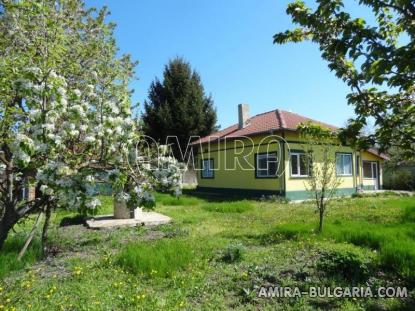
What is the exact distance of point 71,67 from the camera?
541 cm

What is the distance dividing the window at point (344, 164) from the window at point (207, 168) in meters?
8.32

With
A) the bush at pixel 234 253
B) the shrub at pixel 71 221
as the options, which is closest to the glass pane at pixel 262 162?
the shrub at pixel 71 221

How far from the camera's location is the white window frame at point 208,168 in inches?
906

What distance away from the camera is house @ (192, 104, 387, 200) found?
16.8 metres

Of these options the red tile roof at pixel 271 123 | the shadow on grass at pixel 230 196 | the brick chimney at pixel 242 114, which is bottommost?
the shadow on grass at pixel 230 196

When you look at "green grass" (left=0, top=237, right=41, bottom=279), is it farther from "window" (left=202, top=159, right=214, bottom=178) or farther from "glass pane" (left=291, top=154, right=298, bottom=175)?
"window" (left=202, top=159, right=214, bottom=178)

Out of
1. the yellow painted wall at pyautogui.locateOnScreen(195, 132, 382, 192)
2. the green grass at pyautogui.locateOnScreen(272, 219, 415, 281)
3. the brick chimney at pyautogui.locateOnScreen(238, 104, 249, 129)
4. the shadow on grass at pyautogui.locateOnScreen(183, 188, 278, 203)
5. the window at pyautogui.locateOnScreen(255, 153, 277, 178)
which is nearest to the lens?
the green grass at pyautogui.locateOnScreen(272, 219, 415, 281)

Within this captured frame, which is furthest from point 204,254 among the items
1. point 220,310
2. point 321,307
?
point 321,307

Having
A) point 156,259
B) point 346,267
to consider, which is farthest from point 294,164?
point 156,259

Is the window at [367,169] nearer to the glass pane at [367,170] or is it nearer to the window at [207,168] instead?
the glass pane at [367,170]

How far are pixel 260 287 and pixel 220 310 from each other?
2.53ft

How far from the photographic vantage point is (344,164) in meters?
19.9

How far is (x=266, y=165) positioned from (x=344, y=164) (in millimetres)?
5546

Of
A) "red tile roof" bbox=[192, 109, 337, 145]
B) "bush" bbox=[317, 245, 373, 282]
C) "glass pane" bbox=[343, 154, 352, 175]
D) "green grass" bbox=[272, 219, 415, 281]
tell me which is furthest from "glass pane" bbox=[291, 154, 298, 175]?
"bush" bbox=[317, 245, 373, 282]
